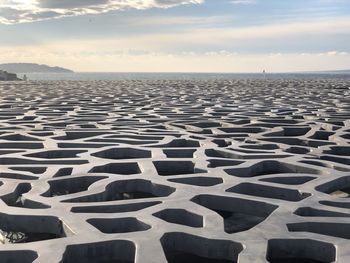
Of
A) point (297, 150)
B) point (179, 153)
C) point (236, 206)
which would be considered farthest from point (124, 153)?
point (236, 206)

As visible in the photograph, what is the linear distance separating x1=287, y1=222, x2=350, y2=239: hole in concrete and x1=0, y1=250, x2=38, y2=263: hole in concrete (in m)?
2.16

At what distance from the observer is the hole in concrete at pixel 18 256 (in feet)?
13.4

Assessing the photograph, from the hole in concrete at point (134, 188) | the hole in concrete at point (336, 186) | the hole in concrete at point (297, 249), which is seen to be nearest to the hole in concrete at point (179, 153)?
the hole in concrete at point (134, 188)

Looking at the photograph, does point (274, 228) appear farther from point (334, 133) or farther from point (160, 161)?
point (334, 133)

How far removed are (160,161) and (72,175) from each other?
56.6 inches

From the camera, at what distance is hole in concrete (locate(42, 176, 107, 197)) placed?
6367mm

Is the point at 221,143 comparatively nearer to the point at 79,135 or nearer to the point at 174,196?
the point at 79,135

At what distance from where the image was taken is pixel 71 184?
6496 millimetres

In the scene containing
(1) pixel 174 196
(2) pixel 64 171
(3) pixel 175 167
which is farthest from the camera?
(3) pixel 175 167

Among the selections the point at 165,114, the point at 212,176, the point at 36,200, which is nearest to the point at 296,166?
the point at 212,176

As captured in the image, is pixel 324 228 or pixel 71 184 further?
pixel 71 184

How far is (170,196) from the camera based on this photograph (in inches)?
222

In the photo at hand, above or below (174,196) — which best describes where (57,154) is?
below

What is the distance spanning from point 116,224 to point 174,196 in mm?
973
